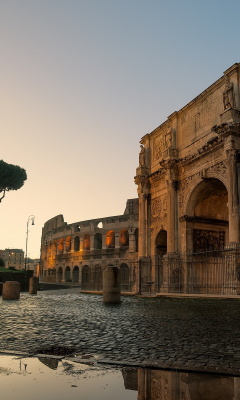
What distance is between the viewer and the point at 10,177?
4222cm

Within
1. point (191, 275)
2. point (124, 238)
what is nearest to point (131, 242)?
point (124, 238)

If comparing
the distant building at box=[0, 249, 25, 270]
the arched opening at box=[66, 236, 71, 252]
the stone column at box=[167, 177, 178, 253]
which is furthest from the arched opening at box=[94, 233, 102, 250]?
the distant building at box=[0, 249, 25, 270]

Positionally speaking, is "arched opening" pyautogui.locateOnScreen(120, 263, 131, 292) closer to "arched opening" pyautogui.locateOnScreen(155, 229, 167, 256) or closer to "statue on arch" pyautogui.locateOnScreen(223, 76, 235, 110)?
"arched opening" pyautogui.locateOnScreen(155, 229, 167, 256)

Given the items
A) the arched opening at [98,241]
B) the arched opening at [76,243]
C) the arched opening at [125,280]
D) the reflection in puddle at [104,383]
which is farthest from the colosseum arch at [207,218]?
the arched opening at [76,243]

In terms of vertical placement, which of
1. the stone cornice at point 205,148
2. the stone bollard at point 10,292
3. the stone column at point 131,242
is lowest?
the stone bollard at point 10,292

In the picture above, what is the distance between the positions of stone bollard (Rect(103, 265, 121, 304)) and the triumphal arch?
386 cm

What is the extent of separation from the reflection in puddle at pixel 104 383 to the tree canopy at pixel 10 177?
40.0 metres

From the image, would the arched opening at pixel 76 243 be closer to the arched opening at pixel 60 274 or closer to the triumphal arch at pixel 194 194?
the arched opening at pixel 60 274

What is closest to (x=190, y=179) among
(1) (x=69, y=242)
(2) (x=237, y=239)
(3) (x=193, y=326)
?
(2) (x=237, y=239)

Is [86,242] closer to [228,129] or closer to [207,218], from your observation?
[207,218]

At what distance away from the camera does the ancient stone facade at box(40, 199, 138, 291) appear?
142ft

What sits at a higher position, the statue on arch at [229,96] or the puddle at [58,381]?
the statue on arch at [229,96]

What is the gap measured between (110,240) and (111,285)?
32777 mm

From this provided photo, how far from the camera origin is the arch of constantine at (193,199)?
15555mm
